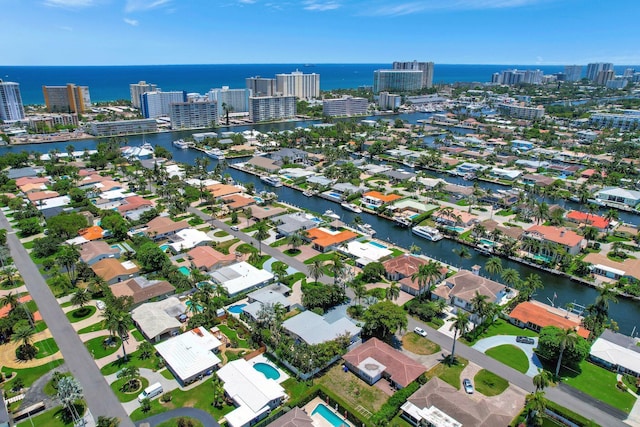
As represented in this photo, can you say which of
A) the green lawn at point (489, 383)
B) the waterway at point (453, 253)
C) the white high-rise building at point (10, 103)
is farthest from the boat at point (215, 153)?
the green lawn at point (489, 383)

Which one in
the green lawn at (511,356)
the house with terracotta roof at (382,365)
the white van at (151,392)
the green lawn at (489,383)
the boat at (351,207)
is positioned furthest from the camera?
the boat at (351,207)

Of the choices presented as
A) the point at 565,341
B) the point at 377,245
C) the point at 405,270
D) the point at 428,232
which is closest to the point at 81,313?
the point at 405,270

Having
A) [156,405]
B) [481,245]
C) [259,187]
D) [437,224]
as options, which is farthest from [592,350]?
[259,187]

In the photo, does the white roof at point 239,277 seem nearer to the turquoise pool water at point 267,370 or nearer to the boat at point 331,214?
the turquoise pool water at point 267,370

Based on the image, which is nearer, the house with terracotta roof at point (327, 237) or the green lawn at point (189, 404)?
the green lawn at point (189, 404)

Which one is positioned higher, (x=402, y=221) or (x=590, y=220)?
(x=590, y=220)

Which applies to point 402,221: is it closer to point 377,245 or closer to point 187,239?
point 377,245
